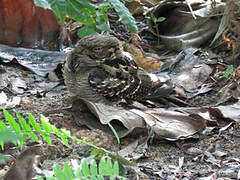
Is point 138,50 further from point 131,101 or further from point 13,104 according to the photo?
point 13,104

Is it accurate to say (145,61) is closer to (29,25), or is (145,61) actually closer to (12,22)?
(29,25)

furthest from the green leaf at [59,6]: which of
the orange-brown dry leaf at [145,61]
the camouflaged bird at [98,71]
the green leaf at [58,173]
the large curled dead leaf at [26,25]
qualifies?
the large curled dead leaf at [26,25]

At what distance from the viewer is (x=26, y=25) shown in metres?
5.70

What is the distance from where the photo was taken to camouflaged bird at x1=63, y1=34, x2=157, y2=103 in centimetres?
377

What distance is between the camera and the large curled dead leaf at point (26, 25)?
5.57m

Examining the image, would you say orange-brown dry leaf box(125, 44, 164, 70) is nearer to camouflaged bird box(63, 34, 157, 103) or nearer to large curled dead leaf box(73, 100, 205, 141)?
camouflaged bird box(63, 34, 157, 103)

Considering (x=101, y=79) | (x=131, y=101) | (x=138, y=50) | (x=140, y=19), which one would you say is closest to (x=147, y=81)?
(x=131, y=101)

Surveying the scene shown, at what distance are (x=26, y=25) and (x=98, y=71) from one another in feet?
7.77

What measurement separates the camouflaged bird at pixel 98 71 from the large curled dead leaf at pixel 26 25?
1997mm

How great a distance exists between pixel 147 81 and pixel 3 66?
6.13ft

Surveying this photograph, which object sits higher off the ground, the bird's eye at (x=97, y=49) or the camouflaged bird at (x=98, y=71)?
the bird's eye at (x=97, y=49)

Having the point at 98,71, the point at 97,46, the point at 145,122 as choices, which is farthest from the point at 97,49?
the point at 145,122

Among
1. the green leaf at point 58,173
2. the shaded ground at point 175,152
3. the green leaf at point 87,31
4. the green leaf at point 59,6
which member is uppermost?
the green leaf at point 59,6

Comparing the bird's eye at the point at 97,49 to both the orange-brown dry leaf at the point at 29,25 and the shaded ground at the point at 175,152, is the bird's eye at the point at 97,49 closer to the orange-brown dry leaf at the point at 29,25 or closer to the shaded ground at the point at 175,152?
the shaded ground at the point at 175,152
